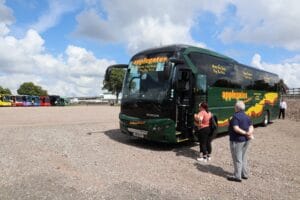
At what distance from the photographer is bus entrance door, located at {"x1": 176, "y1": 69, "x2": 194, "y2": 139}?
1138 centimetres

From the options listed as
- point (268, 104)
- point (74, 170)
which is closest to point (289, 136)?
point (268, 104)

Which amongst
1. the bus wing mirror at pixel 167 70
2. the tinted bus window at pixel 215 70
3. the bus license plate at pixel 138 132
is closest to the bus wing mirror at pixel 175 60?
the bus wing mirror at pixel 167 70

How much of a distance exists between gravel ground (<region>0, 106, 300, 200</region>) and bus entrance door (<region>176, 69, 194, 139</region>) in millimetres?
761

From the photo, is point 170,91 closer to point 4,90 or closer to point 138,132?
point 138,132

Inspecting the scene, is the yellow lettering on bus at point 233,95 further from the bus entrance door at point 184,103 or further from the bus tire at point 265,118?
the bus tire at point 265,118

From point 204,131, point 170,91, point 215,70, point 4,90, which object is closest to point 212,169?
point 204,131

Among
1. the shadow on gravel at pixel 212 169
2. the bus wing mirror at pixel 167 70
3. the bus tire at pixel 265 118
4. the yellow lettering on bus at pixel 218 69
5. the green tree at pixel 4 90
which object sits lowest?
the shadow on gravel at pixel 212 169

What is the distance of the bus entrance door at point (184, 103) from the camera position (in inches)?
448

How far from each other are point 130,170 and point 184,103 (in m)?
4.15

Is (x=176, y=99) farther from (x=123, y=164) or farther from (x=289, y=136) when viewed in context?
(x=289, y=136)

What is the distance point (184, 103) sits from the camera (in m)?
11.6

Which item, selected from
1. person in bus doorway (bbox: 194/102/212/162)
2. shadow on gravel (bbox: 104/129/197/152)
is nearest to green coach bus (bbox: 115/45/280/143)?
shadow on gravel (bbox: 104/129/197/152)

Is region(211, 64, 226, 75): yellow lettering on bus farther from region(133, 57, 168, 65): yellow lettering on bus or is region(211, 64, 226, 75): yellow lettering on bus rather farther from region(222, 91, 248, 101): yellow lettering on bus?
region(133, 57, 168, 65): yellow lettering on bus

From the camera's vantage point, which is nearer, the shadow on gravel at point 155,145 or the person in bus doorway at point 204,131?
the person in bus doorway at point 204,131
